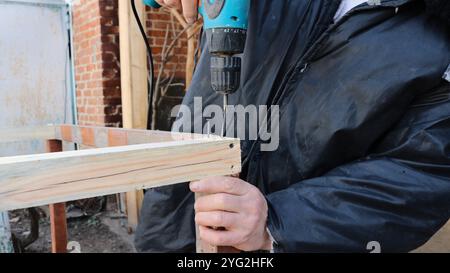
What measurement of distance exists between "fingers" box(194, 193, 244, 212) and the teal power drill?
266 millimetres

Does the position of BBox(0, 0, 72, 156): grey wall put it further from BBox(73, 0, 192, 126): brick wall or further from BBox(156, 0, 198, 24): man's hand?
BBox(156, 0, 198, 24): man's hand

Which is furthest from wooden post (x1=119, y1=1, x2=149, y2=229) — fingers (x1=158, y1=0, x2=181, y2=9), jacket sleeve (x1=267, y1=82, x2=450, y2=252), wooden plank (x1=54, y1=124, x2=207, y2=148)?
jacket sleeve (x1=267, y1=82, x2=450, y2=252)

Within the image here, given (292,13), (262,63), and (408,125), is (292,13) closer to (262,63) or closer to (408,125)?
(262,63)

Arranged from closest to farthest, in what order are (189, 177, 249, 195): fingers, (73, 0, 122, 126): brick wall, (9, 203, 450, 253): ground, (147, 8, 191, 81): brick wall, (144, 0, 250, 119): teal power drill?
(189, 177, 249, 195): fingers < (144, 0, 250, 119): teal power drill < (9, 203, 450, 253): ground < (73, 0, 122, 126): brick wall < (147, 8, 191, 81): brick wall

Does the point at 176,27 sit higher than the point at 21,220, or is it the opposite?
the point at 176,27

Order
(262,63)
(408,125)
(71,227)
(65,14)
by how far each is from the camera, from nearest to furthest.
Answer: (408,125), (262,63), (71,227), (65,14)

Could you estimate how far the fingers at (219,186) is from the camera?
2.28 ft

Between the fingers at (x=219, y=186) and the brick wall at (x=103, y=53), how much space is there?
2.73 m

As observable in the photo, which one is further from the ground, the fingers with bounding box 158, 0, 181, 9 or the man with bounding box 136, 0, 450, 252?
the fingers with bounding box 158, 0, 181, 9

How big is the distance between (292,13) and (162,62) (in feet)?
7.86

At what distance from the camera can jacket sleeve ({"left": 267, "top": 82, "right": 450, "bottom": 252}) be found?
2.54ft

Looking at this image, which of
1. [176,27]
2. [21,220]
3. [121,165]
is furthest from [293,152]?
[21,220]

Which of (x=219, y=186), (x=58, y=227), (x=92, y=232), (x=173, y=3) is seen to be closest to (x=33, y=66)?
(x=92, y=232)

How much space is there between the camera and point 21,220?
11.2 ft
